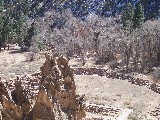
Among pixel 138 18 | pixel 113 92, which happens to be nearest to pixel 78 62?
pixel 138 18

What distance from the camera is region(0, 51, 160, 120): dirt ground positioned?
1788 inches

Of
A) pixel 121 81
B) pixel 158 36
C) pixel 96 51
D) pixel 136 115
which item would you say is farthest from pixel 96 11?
pixel 136 115

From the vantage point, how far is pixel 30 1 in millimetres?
120125

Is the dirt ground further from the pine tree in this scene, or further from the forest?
the pine tree

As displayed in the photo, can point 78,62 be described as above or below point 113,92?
above

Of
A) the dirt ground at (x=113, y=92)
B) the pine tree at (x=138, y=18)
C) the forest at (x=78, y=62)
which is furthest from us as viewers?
the pine tree at (x=138, y=18)

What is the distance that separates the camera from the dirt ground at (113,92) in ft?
149

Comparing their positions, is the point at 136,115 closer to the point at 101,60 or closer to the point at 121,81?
the point at 121,81

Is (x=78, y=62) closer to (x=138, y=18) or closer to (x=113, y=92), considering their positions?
(x=138, y=18)

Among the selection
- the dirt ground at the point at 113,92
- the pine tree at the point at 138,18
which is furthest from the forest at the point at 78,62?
the pine tree at the point at 138,18

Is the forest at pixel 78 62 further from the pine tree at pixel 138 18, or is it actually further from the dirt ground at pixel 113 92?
the pine tree at pixel 138 18

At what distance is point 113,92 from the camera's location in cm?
5238

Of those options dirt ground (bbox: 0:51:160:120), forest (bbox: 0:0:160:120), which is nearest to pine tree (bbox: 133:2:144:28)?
forest (bbox: 0:0:160:120)

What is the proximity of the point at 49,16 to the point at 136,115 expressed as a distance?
7075 centimetres
